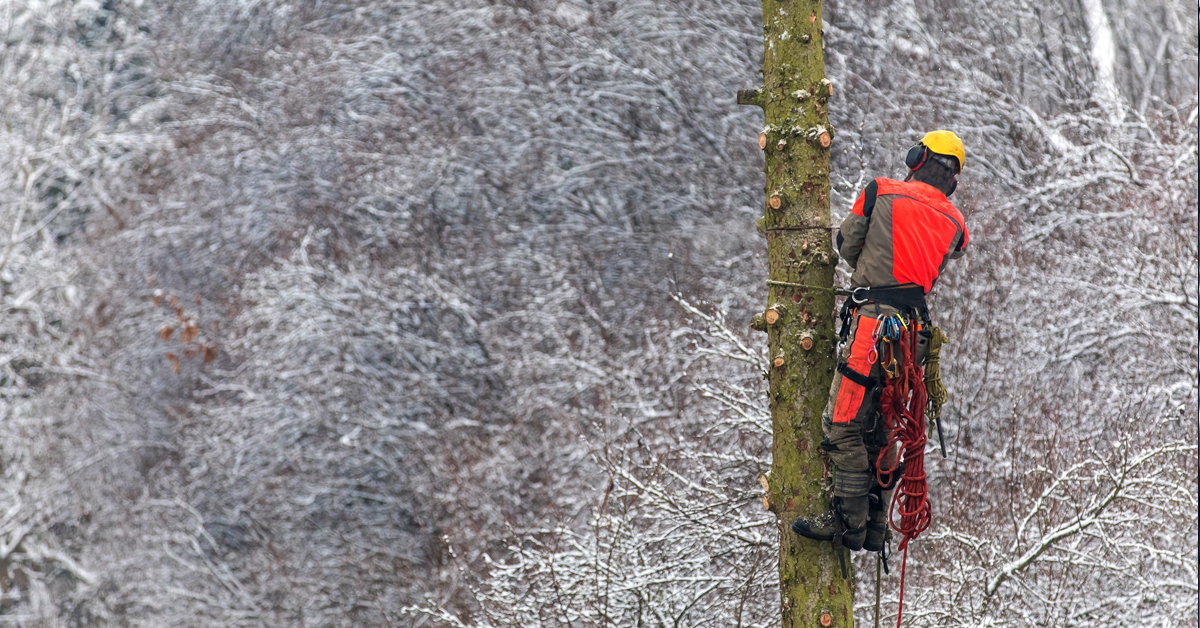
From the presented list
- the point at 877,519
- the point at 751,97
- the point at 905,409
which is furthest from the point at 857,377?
the point at 751,97

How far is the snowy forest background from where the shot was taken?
30.1ft

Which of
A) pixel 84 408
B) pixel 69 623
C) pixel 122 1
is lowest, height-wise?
pixel 69 623

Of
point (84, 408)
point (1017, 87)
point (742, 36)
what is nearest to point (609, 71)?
point (742, 36)

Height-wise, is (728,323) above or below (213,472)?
above

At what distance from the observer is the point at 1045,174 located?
10617 millimetres

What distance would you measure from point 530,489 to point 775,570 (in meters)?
4.66

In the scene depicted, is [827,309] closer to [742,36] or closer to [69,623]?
[742,36]

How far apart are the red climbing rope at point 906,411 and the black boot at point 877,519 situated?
0.22 feet

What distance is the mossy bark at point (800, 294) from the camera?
3.73 metres

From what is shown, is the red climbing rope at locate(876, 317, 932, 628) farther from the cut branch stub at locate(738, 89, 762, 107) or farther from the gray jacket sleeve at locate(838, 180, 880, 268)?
the cut branch stub at locate(738, 89, 762, 107)

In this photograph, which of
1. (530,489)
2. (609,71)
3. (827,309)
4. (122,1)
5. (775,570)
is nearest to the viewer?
(827,309)

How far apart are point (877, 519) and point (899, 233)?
4.03 ft

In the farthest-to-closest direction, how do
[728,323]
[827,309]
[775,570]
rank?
[728,323], [775,570], [827,309]

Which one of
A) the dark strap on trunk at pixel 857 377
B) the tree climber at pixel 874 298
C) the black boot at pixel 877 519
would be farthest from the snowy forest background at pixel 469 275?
the dark strap on trunk at pixel 857 377
